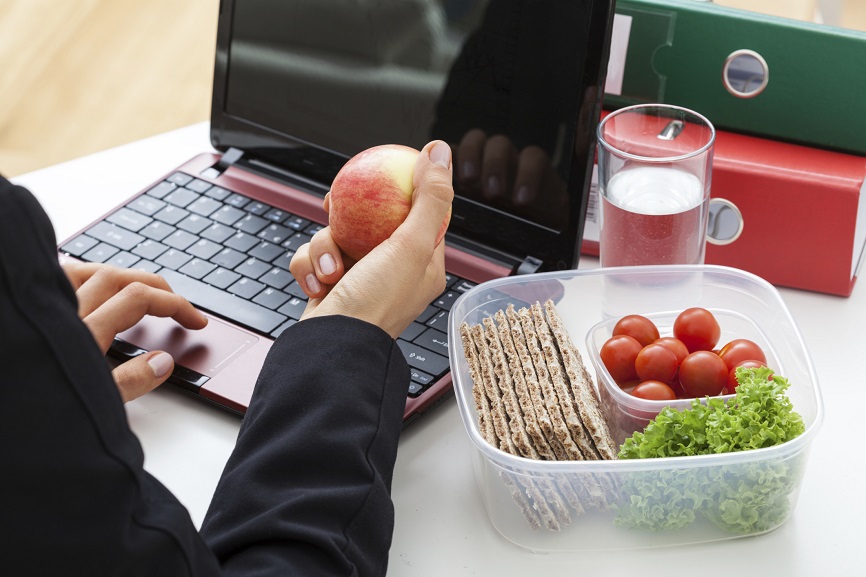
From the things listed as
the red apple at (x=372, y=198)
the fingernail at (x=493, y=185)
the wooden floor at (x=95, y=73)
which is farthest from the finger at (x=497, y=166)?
the wooden floor at (x=95, y=73)

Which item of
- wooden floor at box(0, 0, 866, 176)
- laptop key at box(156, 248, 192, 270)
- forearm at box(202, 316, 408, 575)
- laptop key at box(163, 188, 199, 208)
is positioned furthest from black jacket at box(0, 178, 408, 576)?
wooden floor at box(0, 0, 866, 176)

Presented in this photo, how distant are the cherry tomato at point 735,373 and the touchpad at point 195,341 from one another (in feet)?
1.35

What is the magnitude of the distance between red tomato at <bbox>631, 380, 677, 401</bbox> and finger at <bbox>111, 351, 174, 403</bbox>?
0.39m

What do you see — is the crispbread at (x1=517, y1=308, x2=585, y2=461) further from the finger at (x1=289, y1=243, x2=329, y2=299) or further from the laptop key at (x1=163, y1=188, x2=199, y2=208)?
the laptop key at (x1=163, y1=188, x2=199, y2=208)

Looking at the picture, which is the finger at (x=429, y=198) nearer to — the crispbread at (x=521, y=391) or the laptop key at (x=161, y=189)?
the crispbread at (x=521, y=391)

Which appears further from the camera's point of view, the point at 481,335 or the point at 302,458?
the point at 481,335

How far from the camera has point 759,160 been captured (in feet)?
2.92

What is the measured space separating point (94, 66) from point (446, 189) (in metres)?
1.71

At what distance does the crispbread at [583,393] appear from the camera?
0.66 m

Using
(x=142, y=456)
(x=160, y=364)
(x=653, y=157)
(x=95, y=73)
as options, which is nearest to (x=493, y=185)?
(x=653, y=157)

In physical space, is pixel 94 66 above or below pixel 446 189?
below

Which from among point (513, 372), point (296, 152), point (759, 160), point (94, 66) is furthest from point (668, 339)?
point (94, 66)

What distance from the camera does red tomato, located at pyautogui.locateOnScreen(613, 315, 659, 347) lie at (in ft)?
2.54

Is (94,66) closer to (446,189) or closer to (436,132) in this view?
(436,132)
